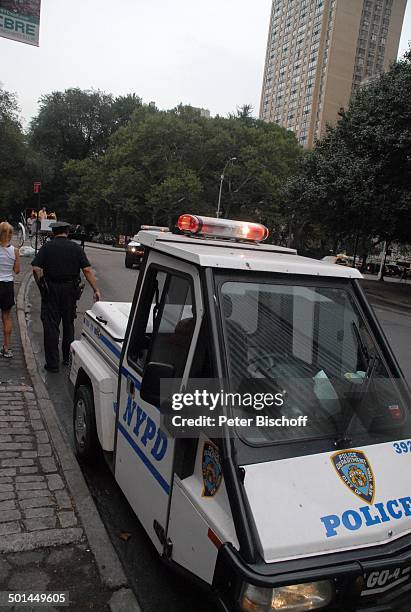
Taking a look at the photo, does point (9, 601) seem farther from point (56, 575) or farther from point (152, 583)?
point (152, 583)

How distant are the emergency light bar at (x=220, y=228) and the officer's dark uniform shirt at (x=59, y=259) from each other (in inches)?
119

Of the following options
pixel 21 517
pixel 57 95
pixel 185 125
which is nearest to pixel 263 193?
pixel 185 125

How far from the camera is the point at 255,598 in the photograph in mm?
1839

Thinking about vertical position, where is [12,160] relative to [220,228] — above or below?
above

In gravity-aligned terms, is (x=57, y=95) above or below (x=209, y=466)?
above

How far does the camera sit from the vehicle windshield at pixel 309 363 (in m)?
2.33

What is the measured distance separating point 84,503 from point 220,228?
7.10 ft

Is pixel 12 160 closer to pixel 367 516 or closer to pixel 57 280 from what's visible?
pixel 57 280

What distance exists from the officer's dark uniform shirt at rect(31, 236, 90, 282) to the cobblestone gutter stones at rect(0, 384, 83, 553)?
6.02ft

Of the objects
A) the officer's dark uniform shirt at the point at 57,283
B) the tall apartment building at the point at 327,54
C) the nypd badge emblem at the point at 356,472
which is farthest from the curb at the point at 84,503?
the tall apartment building at the point at 327,54

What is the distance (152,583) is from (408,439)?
1669 millimetres

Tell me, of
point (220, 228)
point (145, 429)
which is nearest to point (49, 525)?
point (145, 429)

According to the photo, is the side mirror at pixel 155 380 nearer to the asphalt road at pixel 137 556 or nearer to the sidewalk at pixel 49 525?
the asphalt road at pixel 137 556

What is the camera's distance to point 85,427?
390 centimetres
